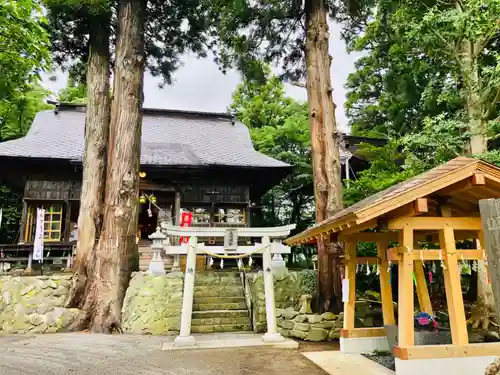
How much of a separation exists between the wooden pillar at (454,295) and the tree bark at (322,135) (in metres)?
3.04

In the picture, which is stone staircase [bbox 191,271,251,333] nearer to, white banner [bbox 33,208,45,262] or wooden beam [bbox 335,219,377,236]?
wooden beam [bbox 335,219,377,236]

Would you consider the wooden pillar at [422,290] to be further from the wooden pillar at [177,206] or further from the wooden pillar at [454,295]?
the wooden pillar at [177,206]

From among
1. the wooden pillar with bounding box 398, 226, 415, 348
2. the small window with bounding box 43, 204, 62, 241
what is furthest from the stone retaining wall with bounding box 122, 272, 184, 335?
the small window with bounding box 43, 204, 62, 241

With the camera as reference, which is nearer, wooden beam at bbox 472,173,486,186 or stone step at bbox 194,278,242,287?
wooden beam at bbox 472,173,486,186

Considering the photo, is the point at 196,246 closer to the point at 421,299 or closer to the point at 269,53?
the point at 421,299

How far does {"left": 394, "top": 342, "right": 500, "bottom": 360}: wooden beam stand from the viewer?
418cm

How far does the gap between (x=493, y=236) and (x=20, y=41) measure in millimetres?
7108

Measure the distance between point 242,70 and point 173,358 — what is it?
26.1 feet

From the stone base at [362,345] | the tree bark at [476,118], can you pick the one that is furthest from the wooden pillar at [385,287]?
the tree bark at [476,118]

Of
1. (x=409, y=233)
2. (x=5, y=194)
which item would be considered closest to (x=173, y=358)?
(x=409, y=233)

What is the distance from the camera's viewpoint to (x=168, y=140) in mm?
16609

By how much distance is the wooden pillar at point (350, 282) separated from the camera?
Result: 5.79 metres

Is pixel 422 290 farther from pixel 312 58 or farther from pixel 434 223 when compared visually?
pixel 312 58

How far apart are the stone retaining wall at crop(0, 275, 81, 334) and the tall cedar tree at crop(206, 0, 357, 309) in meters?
5.76
